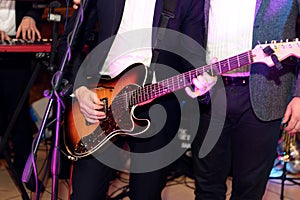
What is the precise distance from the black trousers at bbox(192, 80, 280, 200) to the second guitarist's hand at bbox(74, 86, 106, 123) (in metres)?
0.51

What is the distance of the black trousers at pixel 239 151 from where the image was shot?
2094 mm

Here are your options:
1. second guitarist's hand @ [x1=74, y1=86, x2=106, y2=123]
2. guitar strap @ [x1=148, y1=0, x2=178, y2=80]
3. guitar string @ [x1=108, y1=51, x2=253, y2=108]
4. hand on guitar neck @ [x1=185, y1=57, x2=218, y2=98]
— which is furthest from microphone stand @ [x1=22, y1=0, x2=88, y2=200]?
hand on guitar neck @ [x1=185, y1=57, x2=218, y2=98]

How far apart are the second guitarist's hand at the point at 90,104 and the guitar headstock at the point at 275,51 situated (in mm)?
668

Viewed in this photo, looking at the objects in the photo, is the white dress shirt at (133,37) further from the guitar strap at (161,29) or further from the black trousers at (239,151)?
the black trousers at (239,151)

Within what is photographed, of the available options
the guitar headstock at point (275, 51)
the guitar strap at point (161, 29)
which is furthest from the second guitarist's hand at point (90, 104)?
the guitar headstock at point (275, 51)

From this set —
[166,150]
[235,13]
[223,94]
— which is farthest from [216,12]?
[166,150]

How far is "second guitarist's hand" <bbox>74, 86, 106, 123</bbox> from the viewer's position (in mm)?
1988

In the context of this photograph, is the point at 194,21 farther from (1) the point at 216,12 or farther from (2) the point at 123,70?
(2) the point at 123,70

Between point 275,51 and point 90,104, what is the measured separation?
0.78 m

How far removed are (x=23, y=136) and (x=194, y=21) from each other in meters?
1.84

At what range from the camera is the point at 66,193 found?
11.1ft

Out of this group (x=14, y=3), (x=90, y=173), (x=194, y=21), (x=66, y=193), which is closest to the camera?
(x=90, y=173)

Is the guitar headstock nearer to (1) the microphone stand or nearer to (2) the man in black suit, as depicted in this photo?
(2) the man in black suit

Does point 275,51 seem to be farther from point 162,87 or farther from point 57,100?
point 57,100
